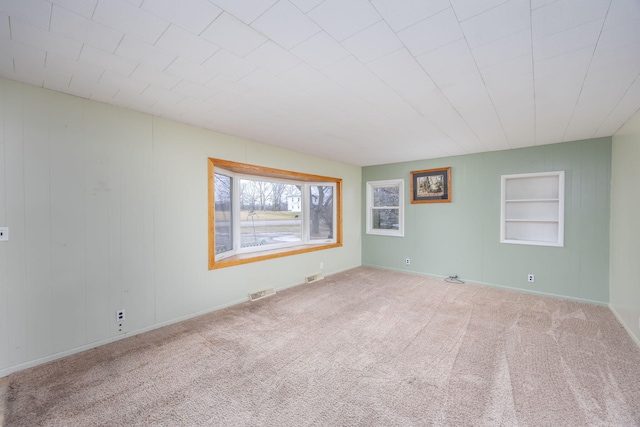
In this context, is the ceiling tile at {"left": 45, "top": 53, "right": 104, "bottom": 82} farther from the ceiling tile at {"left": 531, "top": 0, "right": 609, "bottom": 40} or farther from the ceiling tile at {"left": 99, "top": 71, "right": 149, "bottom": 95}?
the ceiling tile at {"left": 531, "top": 0, "right": 609, "bottom": 40}

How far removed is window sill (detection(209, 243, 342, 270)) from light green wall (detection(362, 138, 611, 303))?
1.58m

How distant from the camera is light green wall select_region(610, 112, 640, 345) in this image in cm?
263

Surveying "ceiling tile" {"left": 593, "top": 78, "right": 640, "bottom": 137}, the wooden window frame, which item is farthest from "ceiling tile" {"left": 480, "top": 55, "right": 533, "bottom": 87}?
the wooden window frame

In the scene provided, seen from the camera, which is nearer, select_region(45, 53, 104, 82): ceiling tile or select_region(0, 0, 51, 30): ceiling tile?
select_region(0, 0, 51, 30): ceiling tile

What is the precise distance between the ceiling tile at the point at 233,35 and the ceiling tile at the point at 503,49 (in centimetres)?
139

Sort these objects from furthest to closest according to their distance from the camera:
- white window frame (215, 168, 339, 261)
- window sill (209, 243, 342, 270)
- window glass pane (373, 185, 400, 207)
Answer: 1. window glass pane (373, 185, 400, 207)
2. white window frame (215, 168, 339, 261)
3. window sill (209, 243, 342, 270)

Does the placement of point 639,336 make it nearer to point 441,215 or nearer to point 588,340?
point 588,340

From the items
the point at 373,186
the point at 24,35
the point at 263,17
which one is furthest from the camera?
the point at 373,186

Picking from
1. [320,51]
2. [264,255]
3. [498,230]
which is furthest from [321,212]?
[320,51]

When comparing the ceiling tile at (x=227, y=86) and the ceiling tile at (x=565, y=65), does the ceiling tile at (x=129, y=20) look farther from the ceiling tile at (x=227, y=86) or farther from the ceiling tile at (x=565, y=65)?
the ceiling tile at (x=565, y=65)

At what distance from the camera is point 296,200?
5238 millimetres

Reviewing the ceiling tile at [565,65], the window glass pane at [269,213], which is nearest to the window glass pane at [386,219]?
the window glass pane at [269,213]

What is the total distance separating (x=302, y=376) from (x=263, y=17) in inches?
96.6

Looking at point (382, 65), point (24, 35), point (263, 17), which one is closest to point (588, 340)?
point (382, 65)
